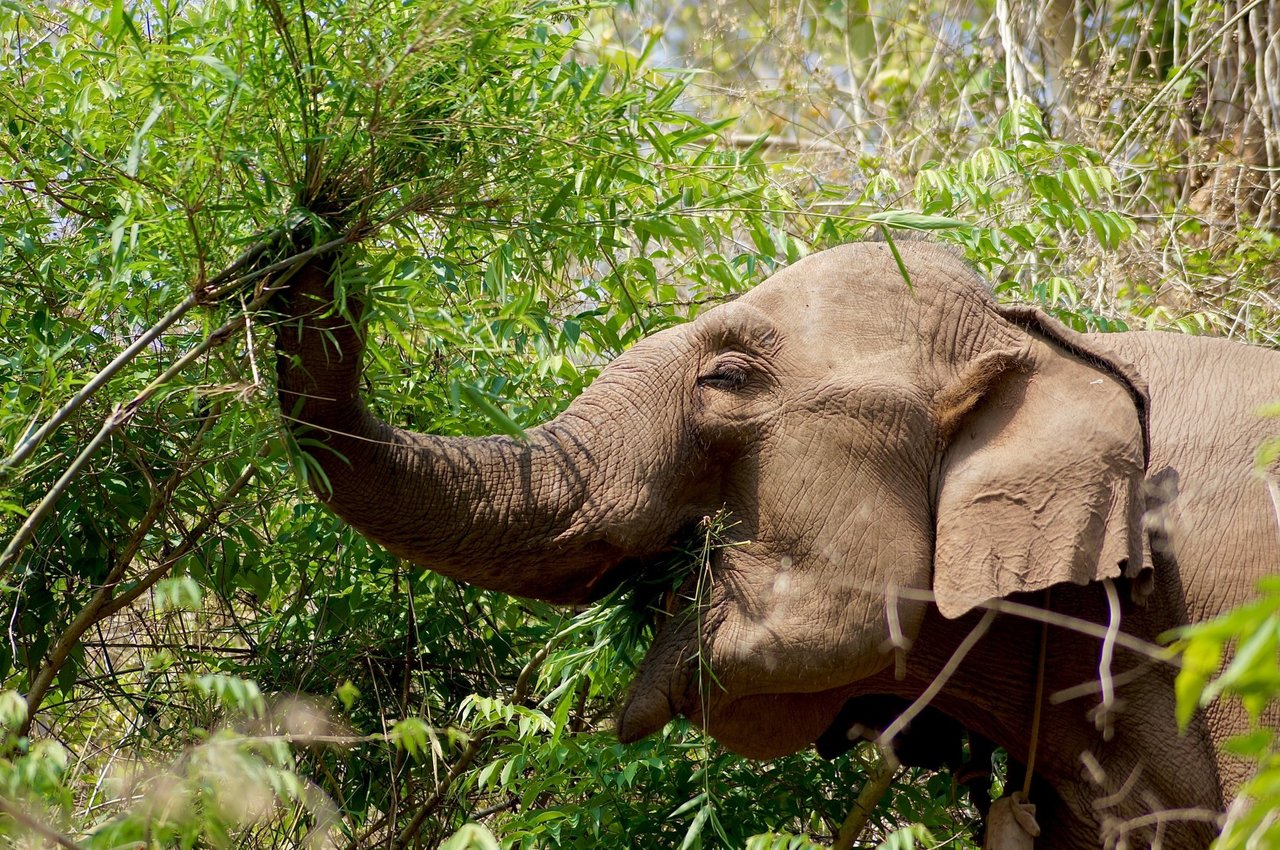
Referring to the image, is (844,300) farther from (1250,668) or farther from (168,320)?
(1250,668)

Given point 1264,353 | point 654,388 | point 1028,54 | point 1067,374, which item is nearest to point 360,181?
point 654,388

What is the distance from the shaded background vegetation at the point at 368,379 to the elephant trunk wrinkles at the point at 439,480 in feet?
0.28

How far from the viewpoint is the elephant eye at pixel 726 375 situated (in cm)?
337

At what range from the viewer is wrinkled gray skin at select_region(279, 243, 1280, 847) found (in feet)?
10.3

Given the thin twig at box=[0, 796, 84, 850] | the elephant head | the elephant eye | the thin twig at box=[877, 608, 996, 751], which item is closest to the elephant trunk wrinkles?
the elephant head

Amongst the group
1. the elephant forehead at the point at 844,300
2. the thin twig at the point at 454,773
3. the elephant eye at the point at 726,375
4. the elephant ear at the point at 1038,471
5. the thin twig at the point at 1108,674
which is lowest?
the thin twig at the point at 454,773

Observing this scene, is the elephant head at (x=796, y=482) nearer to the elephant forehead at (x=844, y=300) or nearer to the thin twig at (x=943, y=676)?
the elephant forehead at (x=844, y=300)

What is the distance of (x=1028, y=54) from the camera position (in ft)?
28.7

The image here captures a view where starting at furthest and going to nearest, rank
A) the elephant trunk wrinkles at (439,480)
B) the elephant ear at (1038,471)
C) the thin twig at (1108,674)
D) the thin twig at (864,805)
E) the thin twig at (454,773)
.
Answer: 1. the thin twig at (454,773)
2. the thin twig at (864,805)
3. the elephant ear at (1038,471)
4. the elephant trunk wrinkles at (439,480)
5. the thin twig at (1108,674)

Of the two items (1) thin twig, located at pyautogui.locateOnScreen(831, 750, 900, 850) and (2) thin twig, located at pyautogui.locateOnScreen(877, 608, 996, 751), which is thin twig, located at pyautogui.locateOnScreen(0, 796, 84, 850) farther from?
(1) thin twig, located at pyautogui.locateOnScreen(831, 750, 900, 850)

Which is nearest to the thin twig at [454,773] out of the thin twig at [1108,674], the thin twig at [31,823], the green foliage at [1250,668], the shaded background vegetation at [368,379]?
the shaded background vegetation at [368,379]

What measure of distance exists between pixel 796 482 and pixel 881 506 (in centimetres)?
18

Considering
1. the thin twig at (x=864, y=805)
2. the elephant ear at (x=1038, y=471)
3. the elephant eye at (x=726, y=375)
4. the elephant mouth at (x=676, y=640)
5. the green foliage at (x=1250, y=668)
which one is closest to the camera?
the green foliage at (x=1250, y=668)

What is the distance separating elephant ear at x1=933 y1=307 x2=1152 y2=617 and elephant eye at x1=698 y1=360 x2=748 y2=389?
0.42 meters
